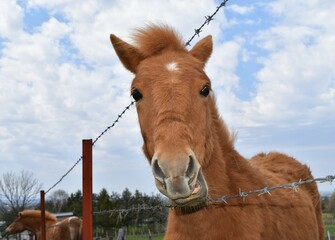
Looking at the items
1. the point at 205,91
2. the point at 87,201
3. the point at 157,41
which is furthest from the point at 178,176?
the point at 87,201

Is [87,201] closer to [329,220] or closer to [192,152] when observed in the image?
[192,152]

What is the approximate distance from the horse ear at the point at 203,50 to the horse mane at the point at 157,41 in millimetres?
124

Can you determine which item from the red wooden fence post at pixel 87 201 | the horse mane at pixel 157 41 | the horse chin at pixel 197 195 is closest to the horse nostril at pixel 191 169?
the horse chin at pixel 197 195

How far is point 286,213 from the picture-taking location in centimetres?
413

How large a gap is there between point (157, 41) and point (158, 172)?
1551 millimetres

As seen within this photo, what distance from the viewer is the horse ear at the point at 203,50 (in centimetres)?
390

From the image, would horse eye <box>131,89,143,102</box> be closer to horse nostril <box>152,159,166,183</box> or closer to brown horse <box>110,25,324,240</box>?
brown horse <box>110,25,324,240</box>

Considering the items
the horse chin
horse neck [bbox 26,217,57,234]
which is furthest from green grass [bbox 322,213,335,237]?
horse neck [bbox 26,217,57,234]

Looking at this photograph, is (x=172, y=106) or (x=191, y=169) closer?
(x=191, y=169)

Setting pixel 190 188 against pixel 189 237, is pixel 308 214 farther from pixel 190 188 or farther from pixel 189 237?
pixel 190 188

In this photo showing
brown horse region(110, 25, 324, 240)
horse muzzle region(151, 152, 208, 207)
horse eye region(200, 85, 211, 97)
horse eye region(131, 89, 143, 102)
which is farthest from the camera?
horse eye region(131, 89, 143, 102)

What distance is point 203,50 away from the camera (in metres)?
3.95

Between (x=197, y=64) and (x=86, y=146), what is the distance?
159 cm

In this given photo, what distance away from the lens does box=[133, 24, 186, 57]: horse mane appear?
3.77 m
